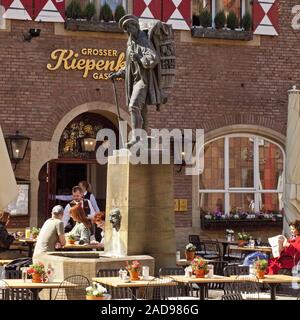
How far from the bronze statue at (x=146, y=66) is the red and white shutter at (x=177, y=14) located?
7.21 meters

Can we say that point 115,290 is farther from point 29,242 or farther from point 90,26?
point 90,26

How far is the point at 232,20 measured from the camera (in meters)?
19.1

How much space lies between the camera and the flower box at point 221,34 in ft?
61.6

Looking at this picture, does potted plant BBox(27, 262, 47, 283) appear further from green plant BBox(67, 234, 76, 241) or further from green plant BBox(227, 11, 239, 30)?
green plant BBox(227, 11, 239, 30)

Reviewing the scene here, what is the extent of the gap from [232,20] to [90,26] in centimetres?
328

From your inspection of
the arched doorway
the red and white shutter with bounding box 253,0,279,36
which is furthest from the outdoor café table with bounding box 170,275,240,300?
the red and white shutter with bounding box 253,0,279,36

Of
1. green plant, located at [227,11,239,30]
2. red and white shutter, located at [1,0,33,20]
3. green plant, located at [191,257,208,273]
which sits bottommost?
green plant, located at [191,257,208,273]

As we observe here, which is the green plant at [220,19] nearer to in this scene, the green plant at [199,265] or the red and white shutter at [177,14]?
the red and white shutter at [177,14]

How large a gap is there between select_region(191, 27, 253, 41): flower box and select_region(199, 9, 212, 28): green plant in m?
0.15

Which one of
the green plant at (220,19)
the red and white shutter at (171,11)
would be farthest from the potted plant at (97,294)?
the green plant at (220,19)

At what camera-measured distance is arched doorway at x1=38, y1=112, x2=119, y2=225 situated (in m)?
18.0

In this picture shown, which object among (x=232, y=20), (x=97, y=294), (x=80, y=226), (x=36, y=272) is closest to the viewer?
(x=97, y=294)

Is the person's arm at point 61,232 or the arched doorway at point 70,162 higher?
the arched doorway at point 70,162

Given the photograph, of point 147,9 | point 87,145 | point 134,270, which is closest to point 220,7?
point 147,9
